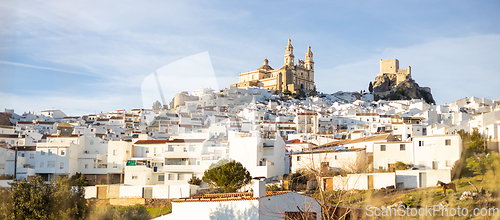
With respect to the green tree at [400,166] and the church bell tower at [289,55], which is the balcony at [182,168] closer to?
the green tree at [400,166]

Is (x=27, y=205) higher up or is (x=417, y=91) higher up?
(x=417, y=91)

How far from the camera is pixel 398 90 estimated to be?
6034 centimetres

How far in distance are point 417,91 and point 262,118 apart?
31.5 meters

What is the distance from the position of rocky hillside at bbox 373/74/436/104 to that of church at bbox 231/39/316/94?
1024 centimetres

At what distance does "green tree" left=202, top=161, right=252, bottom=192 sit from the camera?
15.8 m

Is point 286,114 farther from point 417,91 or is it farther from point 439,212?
point 439,212

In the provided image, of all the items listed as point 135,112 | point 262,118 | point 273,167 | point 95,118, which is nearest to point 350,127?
point 262,118

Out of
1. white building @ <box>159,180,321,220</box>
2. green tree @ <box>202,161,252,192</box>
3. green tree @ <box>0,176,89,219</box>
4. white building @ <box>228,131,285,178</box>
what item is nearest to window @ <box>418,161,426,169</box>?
white building @ <box>228,131,285,178</box>

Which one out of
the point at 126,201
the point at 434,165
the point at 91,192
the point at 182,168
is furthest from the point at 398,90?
the point at 91,192

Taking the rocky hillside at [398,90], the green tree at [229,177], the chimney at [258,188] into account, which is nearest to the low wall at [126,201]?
the green tree at [229,177]

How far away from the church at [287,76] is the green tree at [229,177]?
149 ft

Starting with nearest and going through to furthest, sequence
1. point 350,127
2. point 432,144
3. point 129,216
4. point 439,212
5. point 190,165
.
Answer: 1. point 439,212
2. point 129,216
3. point 432,144
4. point 190,165
5. point 350,127

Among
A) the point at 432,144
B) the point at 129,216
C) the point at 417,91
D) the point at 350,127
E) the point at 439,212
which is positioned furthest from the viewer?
the point at 417,91

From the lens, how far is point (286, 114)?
4259cm
